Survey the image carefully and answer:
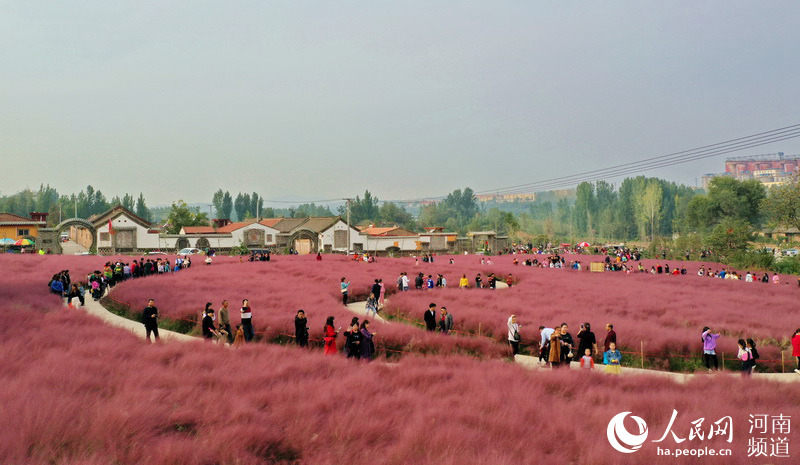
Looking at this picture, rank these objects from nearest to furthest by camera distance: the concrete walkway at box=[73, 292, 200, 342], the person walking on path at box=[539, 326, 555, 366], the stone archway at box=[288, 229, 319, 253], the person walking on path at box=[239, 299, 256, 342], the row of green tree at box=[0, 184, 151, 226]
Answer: the person walking on path at box=[539, 326, 555, 366] < the person walking on path at box=[239, 299, 256, 342] < the concrete walkway at box=[73, 292, 200, 342] < the stone archway at box=[288, 229, 319, 253] < the row of green tree at box=[0, 184, 151, 226]

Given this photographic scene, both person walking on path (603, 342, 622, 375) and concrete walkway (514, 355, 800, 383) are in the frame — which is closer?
concrete walkway (514, 355, 800, 383)

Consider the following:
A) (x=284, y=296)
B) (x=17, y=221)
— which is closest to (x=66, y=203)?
(x=17, y=221)

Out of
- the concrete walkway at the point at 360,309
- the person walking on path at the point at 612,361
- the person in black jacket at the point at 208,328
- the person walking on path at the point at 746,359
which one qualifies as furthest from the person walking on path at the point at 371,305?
the person walking on path at the point at 746,359

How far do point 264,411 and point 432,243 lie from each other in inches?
2846

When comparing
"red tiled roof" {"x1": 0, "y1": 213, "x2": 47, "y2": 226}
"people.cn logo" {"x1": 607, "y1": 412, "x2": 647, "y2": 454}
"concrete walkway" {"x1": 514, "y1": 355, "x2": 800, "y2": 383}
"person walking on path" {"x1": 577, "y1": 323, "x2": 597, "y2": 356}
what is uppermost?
"red tiled roof" {"x1": 0, "y1": 213, "x2": 47, "y2": 226}

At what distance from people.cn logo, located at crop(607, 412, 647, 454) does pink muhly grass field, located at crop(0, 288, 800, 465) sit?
0.19m

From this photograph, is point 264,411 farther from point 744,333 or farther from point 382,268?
point 382,268

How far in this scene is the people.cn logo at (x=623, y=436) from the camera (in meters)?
8.51

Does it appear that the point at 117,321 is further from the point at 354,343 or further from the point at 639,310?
the point at 639,310

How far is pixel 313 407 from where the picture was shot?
9.27m

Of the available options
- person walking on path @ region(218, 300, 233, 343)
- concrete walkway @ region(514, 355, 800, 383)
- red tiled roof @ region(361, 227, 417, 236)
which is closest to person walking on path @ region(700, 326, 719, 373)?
concrete walkway @ region(514, 355, 800, 383)

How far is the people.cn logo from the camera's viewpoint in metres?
8.51

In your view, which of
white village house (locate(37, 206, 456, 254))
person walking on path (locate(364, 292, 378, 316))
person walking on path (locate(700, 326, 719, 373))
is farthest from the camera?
white village house (locate(37, 206, 456, 254))

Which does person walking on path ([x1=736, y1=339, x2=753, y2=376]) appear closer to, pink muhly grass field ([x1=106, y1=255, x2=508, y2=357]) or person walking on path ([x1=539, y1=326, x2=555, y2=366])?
person walking on path ([x1=539, y1=326, x2=555, y2=366])
